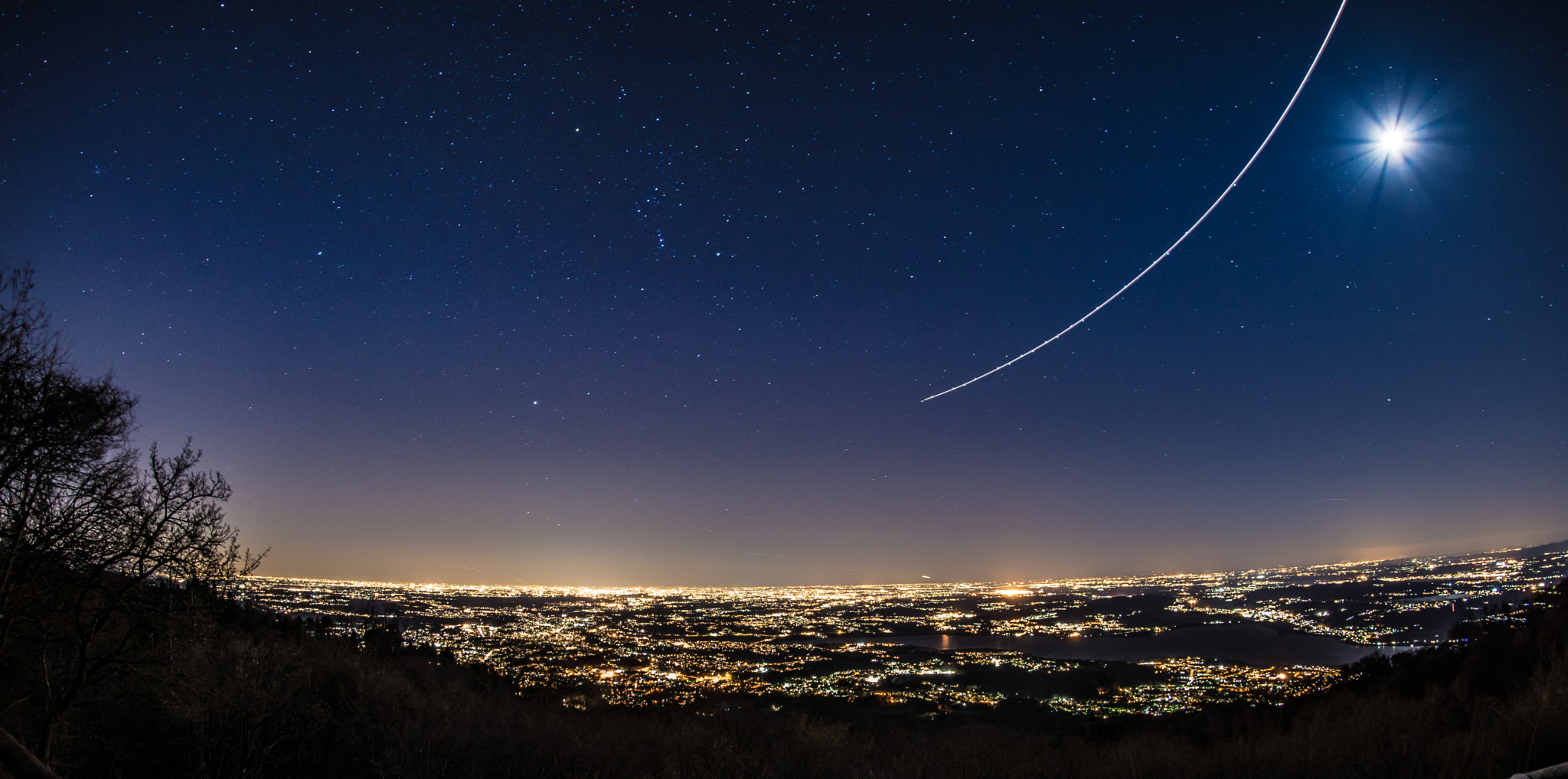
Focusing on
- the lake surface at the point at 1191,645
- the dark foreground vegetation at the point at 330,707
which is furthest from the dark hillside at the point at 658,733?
the lake surface at the point at 1191,645

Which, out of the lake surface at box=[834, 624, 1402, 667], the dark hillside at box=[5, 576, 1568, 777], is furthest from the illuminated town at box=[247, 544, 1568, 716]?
the dark hillside at box=[5, 576, 1568, 777]

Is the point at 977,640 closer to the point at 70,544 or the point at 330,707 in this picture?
the point at 330,707

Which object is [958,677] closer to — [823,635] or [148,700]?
[823,635]

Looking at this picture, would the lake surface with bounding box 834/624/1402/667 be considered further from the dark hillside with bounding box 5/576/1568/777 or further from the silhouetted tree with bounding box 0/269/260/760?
the silhouetted tree with bounding box 0/269/260/760

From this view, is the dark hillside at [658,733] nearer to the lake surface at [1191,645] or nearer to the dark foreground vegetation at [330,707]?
the dark foreground vegetation at [330,707]

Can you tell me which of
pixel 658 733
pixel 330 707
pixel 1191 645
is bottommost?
pixel 1191 645

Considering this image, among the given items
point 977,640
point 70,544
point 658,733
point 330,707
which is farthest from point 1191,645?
point 70,544

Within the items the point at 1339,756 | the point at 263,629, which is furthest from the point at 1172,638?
the point at 263,629
